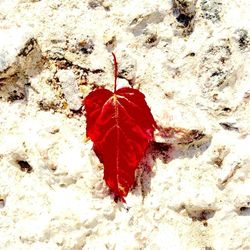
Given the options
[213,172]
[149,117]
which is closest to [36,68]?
[149,117]

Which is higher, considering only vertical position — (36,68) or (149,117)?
(36,68)

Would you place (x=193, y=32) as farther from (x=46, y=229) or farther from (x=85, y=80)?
(x=46, y=229)

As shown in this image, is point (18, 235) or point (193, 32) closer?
point (18, 235)

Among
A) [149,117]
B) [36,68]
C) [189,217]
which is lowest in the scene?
[189,217]

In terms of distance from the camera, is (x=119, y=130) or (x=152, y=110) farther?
(x=152, y=110)
